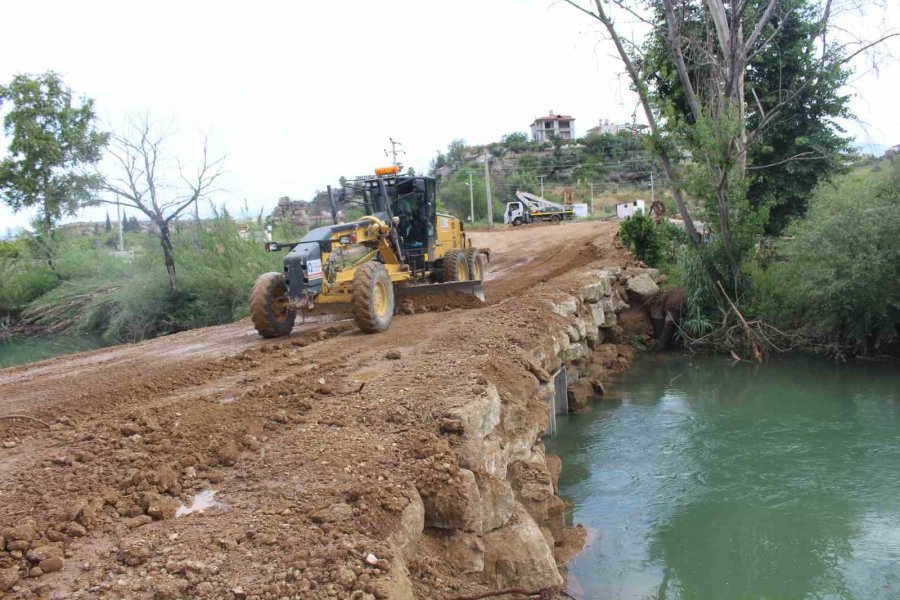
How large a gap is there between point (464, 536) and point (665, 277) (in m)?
15.9

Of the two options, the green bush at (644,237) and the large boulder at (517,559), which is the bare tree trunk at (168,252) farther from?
the large boulder at (517,559)

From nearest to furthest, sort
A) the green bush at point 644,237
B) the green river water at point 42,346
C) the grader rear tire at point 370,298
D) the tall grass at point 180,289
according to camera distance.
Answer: the grader rear tire at point 370,298 < the green bush at point 644,237 < the green river water at point 42,346 < the tall grass at point 180,289

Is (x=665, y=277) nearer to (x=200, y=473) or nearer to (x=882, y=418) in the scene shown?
(x=882, y=418)

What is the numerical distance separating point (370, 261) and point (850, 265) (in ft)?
31.5

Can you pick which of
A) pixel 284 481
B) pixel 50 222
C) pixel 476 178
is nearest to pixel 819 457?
pixel 284 481

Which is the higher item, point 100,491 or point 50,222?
point 50,222

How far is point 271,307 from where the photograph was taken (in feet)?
36.1

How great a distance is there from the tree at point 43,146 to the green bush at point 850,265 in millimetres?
25327

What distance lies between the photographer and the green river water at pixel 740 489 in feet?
22.3

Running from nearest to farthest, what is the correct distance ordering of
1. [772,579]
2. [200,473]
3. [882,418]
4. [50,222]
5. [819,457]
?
[200,473]
[772,579]
[819,457]
[882,418]
[50,222]

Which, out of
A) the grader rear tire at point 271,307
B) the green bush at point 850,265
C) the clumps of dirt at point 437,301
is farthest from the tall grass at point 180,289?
the green bush at point 850,265

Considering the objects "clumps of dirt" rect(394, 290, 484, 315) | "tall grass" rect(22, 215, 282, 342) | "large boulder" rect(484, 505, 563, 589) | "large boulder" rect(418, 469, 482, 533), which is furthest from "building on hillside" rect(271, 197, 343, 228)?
"large boulder" rect(418, 469, 482, 533)

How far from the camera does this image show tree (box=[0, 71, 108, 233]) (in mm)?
28141

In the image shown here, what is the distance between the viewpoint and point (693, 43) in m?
17.8
